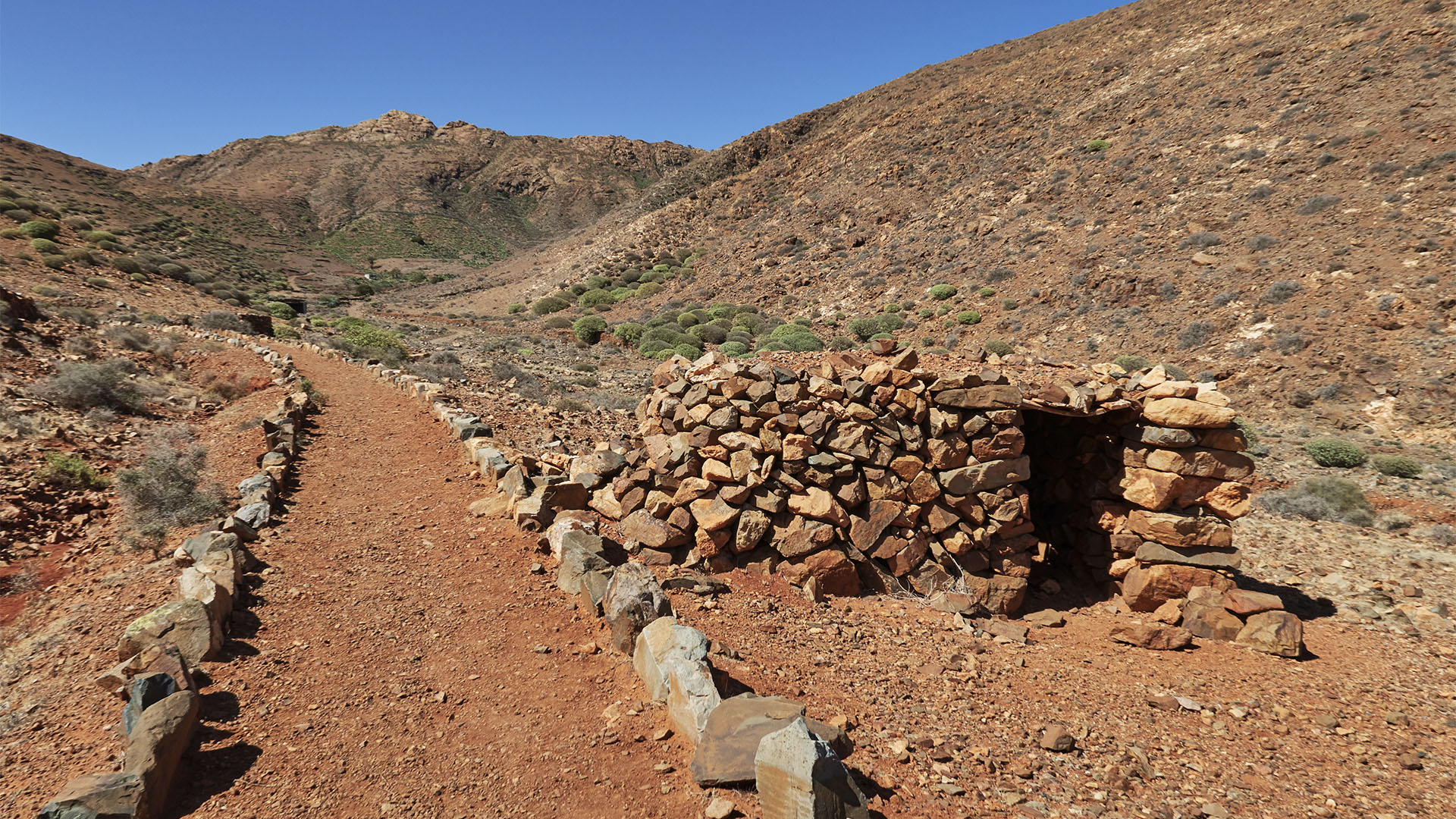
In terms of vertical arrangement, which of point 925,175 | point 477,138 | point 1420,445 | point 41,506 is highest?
point 477,138

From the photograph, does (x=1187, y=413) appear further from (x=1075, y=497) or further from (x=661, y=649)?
(x=661, y=649)

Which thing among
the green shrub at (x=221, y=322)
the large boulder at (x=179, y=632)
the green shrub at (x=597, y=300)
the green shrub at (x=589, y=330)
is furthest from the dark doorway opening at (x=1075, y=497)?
the green shrub at (x=597, y=300)

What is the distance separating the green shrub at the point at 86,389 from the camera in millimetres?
9188

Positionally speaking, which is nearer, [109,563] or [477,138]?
[109,563]

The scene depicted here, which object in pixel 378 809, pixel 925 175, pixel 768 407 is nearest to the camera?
pixel 378 809

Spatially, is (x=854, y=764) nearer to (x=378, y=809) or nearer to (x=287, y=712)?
(x=378, y=809)

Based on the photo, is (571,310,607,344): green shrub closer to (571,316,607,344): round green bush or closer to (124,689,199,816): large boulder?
(571,316,607,344): round green bush

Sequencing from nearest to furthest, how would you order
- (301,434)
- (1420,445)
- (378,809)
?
(378,809)
(301,434)
(1420,445)

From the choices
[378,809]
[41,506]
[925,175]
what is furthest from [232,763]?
[925,175]

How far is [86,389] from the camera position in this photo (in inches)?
372

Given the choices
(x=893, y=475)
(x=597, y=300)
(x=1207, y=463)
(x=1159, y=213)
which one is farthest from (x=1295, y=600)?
(x=597, y=300)

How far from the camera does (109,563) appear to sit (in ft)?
18.1

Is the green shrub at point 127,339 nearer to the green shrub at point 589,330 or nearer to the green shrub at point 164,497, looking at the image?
the green shrub at point 164,497

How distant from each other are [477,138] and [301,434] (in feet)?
371
